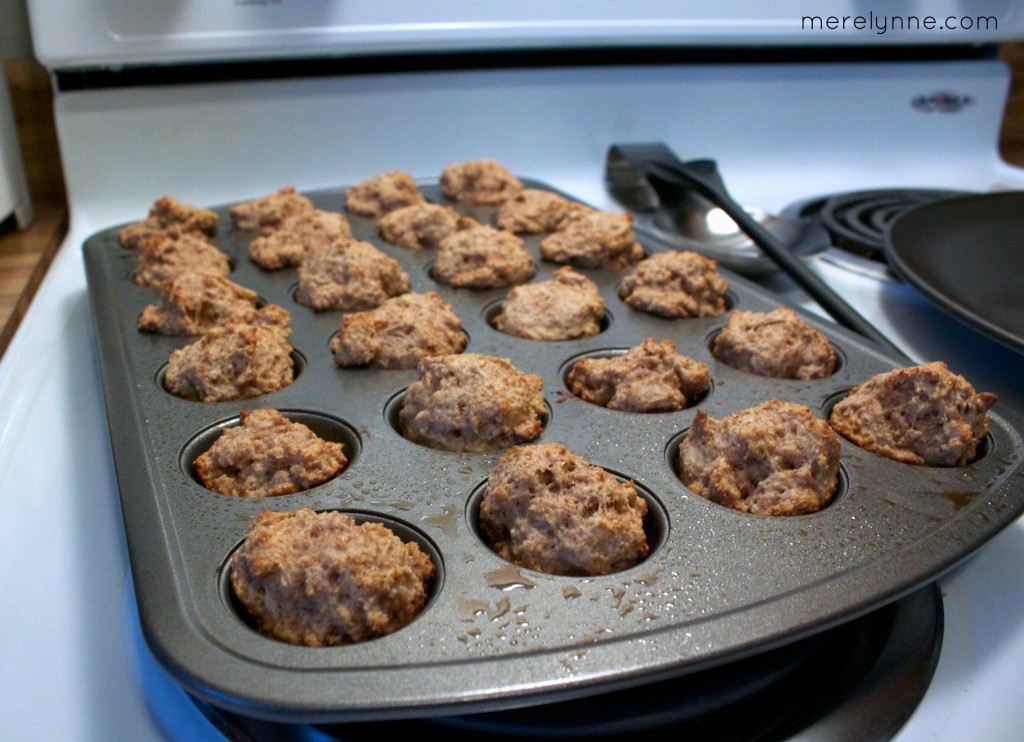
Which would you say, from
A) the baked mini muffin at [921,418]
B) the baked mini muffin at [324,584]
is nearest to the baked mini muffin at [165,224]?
the baked mini muffin at [324,584]

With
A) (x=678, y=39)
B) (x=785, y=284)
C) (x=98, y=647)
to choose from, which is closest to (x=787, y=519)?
(x=98, y=647)

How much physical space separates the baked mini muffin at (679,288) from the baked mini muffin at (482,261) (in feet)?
0.72

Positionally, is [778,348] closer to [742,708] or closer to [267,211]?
[742,708]

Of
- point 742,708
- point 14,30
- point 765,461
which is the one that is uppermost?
point 14,30

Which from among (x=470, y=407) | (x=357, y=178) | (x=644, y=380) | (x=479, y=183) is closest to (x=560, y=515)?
(x=470, y=407)

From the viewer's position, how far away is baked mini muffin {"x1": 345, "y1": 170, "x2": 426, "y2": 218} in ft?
6.23

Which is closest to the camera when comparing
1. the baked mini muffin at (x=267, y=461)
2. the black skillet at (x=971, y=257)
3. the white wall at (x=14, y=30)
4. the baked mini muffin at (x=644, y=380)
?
→ the baked mini muffin at (x=267, y=461)

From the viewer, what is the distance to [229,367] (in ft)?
3.96

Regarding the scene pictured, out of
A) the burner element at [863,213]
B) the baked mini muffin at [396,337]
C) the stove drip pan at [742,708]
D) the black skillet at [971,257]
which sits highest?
the black skillet at [971,257]

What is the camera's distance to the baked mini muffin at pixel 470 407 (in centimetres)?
107

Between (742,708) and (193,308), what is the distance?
1014mm

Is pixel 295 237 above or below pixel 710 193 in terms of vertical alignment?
below

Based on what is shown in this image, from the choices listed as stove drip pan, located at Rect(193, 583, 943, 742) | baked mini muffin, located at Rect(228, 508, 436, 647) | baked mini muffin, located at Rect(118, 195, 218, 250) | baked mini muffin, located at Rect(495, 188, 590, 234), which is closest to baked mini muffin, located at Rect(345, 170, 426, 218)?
baked mini muffin, located at Rect(495, 188, 590, 234)

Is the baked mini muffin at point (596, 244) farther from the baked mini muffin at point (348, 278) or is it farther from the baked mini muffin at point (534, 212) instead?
the baked mini muffin at point (348, 278)
